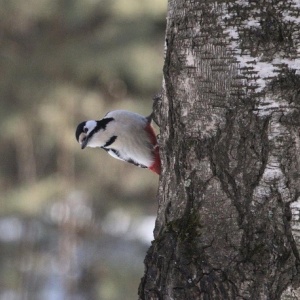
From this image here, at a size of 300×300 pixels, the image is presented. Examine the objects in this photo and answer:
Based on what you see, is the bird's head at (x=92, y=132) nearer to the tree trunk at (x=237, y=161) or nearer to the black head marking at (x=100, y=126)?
the black head marking at (x=100, y=126)

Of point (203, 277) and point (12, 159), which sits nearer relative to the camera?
point (203, 277)

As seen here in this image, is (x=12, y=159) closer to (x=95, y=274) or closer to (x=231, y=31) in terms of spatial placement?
(x=95, y=274)

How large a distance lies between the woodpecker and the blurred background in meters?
5.04

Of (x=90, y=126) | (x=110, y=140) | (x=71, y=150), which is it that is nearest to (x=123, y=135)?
(x=110, y=140)

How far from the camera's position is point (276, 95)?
2.22 metres

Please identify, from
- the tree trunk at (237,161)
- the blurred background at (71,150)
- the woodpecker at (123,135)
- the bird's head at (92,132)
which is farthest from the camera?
the blurred background at (71,150)

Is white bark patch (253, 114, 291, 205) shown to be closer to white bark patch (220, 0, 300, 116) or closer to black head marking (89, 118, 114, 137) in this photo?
white bark patch (220, 0, 300, 116)

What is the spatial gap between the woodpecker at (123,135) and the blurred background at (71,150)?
199 inches

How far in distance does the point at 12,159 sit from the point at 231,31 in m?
8.94

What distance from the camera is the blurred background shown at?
954cm

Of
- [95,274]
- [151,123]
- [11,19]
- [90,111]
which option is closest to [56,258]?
[95,274]

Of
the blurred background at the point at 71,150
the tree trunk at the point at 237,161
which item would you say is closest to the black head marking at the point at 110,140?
the tree trunk at the point at 237,161

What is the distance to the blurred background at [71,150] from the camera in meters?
9.54

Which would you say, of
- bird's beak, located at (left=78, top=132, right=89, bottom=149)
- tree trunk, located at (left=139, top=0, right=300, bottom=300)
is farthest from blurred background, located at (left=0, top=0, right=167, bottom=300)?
tree trunk, located at (left=139, top=0, right=300, bottom=300)
